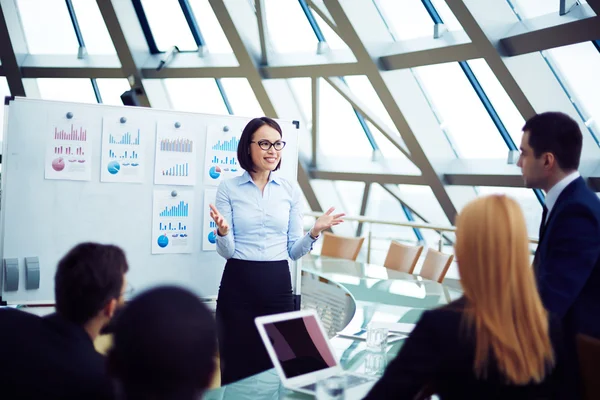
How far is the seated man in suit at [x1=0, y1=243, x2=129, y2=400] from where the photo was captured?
1.59 metres

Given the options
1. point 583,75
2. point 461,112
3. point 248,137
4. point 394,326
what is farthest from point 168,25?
point 394,326

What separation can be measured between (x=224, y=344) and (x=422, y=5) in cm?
563

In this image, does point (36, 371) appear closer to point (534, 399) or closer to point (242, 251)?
point (534, 399)

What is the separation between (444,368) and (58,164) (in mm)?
3061

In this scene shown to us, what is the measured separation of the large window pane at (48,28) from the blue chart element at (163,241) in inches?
353

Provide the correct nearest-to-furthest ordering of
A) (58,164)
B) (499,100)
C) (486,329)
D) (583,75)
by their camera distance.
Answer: (486,329) → (58,164) → (583,75) → (499,100)

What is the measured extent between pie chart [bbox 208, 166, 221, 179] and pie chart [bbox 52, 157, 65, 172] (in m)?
0.96

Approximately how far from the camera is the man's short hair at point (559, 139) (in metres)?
2.28

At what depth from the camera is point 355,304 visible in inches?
159

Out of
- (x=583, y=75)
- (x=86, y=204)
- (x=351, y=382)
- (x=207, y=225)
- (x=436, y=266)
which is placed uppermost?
(x=583, y=75)

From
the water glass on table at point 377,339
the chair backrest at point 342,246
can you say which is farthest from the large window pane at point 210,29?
the water glass on table at point 377,339

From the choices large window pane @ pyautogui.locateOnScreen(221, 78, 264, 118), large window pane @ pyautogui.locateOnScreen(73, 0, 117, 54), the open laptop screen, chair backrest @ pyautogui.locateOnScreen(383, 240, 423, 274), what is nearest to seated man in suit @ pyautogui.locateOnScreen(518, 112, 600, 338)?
the open laptop screen

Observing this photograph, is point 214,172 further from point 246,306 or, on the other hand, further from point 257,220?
point 246,306

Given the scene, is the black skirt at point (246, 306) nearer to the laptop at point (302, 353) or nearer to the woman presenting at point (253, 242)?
the woman presenting at point (253, 242)
